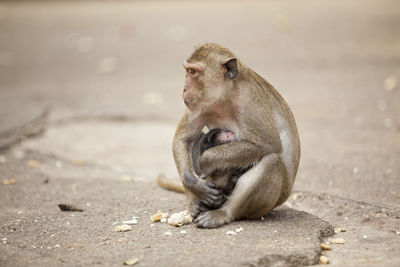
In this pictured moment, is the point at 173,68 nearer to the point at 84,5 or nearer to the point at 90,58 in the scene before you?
the point at 90,58

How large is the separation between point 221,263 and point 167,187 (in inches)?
83.7

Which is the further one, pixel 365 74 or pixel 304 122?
pixel 365 74

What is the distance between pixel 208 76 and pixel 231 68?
192 mm

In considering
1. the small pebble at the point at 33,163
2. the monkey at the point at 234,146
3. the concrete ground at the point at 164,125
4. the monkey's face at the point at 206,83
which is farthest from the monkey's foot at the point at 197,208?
the small pebble at the point at 33,163

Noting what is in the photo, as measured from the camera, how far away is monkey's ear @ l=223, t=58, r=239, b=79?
4.50 m

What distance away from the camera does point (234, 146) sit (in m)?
4.44

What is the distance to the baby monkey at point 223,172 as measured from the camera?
15.0 ft

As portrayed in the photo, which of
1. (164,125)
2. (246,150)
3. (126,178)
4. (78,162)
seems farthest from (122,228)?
(164,125)

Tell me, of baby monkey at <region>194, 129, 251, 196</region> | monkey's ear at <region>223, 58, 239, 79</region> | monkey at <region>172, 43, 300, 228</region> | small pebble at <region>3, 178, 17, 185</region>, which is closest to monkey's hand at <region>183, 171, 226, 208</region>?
monkey at <region>172, 43, 300, 228</region>

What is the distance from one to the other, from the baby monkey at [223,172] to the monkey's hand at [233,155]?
9 centimetres

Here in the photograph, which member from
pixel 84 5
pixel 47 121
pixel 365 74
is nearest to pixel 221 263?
pixel 47 121

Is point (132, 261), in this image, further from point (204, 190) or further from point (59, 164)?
point (59, 164)

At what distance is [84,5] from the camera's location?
1777 cm

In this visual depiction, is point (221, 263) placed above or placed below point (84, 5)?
below
